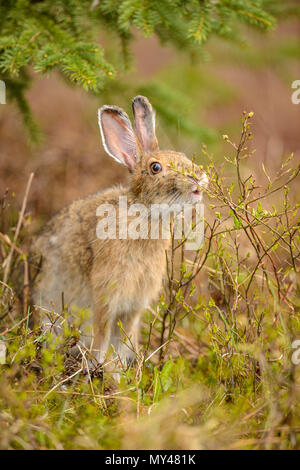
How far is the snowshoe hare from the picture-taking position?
4.22 metres

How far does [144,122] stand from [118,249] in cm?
108

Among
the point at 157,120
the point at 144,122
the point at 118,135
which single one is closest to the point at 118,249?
the point at 118,135

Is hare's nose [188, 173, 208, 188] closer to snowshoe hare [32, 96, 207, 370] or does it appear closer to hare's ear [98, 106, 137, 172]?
snowshoe hare [32, 96, 207, 370]

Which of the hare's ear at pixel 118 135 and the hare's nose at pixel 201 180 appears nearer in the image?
the hare's nose at pixel 201 180

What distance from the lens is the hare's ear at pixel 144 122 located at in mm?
4383

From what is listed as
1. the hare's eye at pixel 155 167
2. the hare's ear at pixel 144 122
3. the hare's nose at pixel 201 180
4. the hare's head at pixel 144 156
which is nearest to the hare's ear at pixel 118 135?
the hare's head at pixel 144 156

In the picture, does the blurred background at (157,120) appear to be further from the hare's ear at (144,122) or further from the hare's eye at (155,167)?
the hare's eye at (155,167)

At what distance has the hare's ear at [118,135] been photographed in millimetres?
4328

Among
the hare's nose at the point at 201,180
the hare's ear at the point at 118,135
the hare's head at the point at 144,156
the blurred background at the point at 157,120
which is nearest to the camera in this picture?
the hare's nose at the point at 201,180

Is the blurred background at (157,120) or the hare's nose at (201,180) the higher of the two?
the blurred background at (157,120)

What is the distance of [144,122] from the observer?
14.7ft

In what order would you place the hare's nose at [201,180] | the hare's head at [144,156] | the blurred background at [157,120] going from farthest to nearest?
the blurred background at [157,120]
the hare's head at [144,156]
the hare's nose at [201,180]
